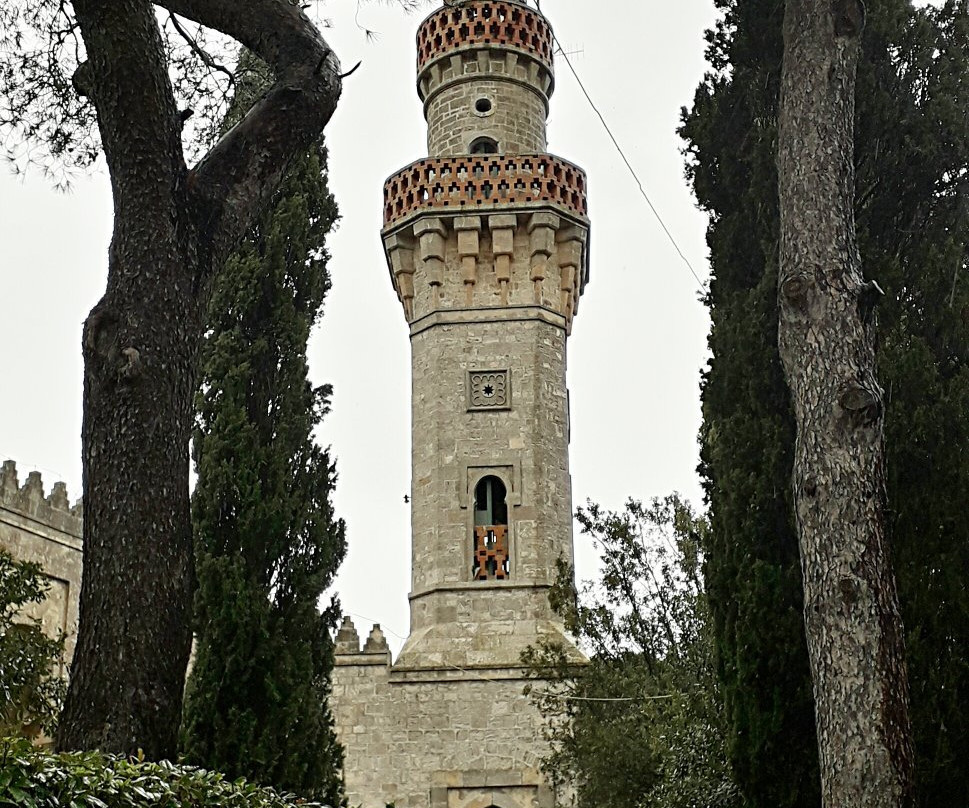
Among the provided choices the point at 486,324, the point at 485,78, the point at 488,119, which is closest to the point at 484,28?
the point at 485,78

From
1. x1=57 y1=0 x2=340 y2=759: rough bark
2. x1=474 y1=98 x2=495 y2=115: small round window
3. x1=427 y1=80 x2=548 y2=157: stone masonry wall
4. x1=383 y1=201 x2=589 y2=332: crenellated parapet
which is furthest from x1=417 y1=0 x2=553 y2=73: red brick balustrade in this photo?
x1=57 y1=0 x2=340 y2=759: rough bark

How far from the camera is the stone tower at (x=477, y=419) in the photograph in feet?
58.3

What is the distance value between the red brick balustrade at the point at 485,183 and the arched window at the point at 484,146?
591 millimetres

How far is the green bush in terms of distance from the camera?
422 cm

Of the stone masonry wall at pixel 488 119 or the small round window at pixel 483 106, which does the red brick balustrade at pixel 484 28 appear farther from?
the small round window at pixel 483 106

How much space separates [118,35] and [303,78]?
1067 mm

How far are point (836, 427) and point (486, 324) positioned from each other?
41.4 feet

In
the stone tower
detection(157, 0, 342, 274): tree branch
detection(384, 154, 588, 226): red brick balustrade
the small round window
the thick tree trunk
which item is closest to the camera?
the thick tree trunk

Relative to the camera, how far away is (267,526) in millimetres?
11883

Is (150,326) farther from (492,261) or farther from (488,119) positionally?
(488,119)

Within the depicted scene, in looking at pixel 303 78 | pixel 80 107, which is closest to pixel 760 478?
pixel 303 78

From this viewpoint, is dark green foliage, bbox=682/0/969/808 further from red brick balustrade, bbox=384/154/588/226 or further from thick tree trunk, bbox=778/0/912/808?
red brick balustrade, bbox=384/154/588/226

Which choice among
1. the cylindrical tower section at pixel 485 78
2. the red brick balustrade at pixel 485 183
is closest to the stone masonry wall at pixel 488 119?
the cylindrical tower section at pixel 485 78

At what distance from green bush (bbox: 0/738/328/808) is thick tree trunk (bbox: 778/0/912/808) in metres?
3.21
